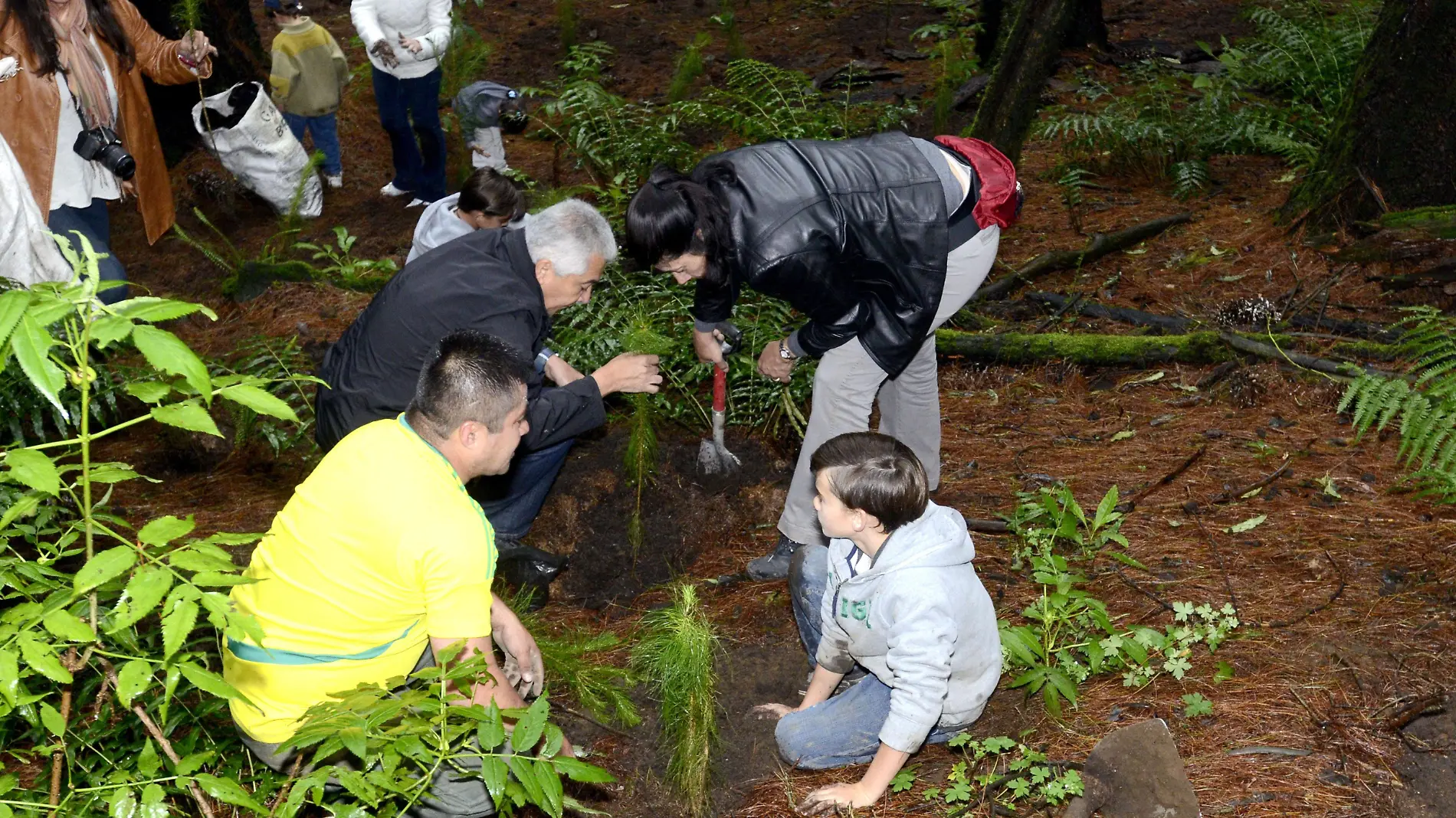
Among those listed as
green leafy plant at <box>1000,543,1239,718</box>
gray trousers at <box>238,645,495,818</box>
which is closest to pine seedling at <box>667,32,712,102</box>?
green leafy plant at <box>1000,543,1239,718</box>

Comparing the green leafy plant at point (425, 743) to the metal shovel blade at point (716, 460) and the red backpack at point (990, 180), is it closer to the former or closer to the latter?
the red backpack at point (990, 180)

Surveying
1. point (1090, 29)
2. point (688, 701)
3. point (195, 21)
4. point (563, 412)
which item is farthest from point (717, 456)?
point (1090, 29)

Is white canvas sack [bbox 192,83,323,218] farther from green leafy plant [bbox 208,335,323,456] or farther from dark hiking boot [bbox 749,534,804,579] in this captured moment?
dark hiking boot [bbox 749,534,804,579]

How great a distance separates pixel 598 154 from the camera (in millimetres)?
6430

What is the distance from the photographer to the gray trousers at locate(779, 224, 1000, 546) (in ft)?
13.2

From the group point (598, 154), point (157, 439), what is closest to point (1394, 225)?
point (598, 154)

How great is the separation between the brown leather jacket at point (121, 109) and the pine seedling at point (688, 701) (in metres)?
3.77

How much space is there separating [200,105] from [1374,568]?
7240 mm

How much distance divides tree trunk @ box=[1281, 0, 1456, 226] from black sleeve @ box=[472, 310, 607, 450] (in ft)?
14.0

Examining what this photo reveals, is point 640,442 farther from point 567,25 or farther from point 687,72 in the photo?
point 567,25

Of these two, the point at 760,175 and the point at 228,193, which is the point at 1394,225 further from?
the point at 228,193

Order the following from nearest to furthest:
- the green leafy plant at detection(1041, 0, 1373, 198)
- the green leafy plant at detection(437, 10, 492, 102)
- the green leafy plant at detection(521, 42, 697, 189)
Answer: the green leafy plant at detection(521, 42, 697, 189), the green leafy plant at detection(1041, 0, 1373, 198), the green leafy plant at detection(437, 10, 492, 102)

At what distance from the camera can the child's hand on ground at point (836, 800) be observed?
3082 millimetres

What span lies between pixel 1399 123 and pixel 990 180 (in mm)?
2970
